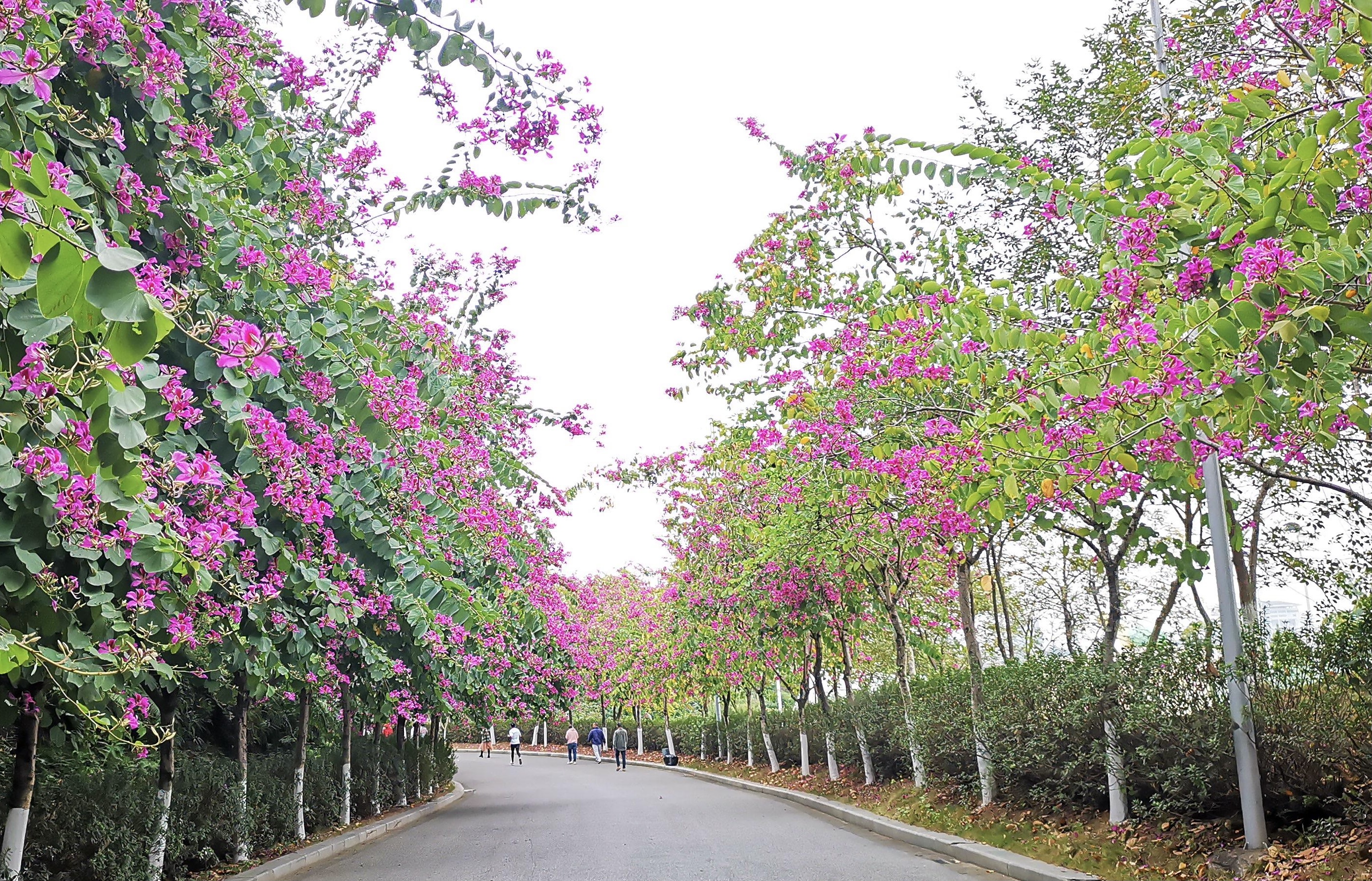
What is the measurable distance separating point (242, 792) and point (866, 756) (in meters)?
10.7

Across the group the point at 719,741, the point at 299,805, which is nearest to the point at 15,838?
the point at 299,805

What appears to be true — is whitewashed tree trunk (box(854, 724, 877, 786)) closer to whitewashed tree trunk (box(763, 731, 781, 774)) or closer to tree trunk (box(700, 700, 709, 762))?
whitewashed tree trunk (box(763, 731, 781, 774))

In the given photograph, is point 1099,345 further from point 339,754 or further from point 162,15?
point 339,754

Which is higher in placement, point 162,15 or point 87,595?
point 162,15

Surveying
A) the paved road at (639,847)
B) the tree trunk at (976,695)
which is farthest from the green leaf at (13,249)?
the tree trunk at (976,695)

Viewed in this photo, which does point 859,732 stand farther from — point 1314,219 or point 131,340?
point 131,340

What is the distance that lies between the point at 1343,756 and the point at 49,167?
9141 millimetres

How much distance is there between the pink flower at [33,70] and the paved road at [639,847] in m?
9.41

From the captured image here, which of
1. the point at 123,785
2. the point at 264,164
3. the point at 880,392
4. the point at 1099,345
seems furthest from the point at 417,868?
the point at 1099,345

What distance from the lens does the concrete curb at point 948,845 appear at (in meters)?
9.20

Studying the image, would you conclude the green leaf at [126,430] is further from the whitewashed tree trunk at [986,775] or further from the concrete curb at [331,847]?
the whitewashed tree trunk at [986,775]

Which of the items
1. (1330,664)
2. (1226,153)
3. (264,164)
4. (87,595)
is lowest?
(1330,664)

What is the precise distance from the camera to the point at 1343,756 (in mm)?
7922

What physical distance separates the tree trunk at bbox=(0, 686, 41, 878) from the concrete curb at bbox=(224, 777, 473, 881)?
3.52m
